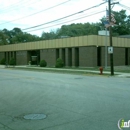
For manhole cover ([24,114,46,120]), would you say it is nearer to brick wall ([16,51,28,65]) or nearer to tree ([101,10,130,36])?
brick wall ([16,51,28,65])

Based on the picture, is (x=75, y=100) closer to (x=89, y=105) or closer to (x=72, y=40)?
(x=89, y=105)

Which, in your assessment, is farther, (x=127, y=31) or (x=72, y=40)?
(x=127, y=31)

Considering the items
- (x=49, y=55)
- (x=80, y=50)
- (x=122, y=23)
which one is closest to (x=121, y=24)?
(x=122, y=23)

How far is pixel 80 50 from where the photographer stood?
39.4 m

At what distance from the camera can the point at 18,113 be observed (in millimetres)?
7527

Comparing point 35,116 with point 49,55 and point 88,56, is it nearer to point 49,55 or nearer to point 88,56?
point 88,56

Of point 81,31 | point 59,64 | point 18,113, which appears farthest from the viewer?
point 81,31

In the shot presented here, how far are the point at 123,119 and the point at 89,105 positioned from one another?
2.18 metres

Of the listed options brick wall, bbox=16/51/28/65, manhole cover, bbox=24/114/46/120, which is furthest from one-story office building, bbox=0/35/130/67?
manhole cover, bbox=24/114/46/120

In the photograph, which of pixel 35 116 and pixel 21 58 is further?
pixel 21 58

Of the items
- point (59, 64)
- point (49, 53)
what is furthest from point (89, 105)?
point (49, 53)

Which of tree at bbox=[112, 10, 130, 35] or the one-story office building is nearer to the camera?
the one-story office building

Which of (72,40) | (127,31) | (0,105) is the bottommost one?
(0,105)

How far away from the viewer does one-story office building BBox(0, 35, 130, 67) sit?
124ft
